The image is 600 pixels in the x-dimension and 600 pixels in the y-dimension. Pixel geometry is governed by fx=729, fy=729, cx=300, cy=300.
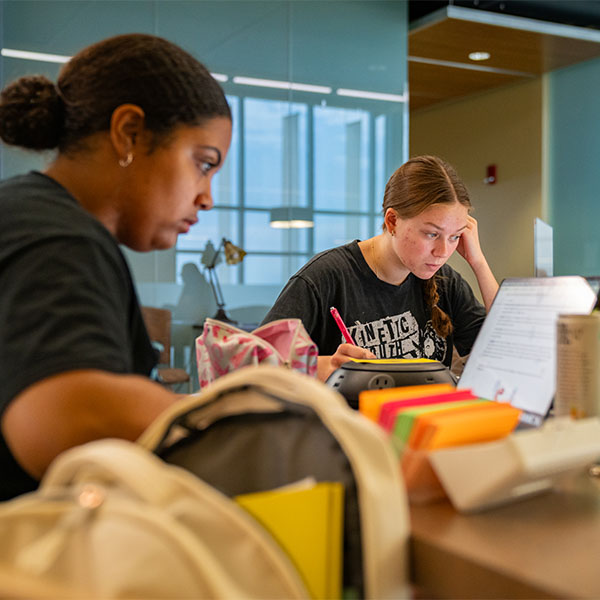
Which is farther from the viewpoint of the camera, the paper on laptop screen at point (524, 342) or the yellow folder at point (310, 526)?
the paper on laptop screen at point (524, 342)

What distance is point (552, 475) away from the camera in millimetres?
691

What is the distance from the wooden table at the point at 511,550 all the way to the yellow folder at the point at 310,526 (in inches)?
3.3

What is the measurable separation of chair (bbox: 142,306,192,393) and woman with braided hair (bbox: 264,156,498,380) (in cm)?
207

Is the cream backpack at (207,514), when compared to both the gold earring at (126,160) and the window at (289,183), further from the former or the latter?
the window at (289,183)

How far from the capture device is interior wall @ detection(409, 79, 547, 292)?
600 centimetres

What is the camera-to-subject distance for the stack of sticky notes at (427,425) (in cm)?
73

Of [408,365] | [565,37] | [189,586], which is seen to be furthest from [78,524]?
[565,37]

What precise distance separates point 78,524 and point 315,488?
19 cm

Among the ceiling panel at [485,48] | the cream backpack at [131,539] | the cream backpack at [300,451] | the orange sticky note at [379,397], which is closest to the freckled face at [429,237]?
the orange sticky note at [379,397]

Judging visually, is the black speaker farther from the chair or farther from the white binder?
the chair

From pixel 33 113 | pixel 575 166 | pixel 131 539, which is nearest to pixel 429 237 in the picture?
pixel 33 113

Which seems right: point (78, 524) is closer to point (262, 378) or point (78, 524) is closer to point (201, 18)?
point (262, 378)

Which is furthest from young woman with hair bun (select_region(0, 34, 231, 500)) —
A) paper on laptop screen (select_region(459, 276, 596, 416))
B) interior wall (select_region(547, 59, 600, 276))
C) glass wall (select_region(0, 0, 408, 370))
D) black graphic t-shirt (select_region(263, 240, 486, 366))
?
interior wall (select_region(547, 59, 600, 276))

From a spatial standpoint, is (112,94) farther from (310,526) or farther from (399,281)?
(399,281)
